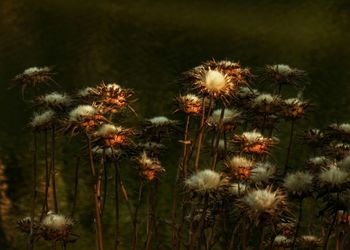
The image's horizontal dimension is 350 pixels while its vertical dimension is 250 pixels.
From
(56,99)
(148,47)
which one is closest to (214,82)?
(56,99)

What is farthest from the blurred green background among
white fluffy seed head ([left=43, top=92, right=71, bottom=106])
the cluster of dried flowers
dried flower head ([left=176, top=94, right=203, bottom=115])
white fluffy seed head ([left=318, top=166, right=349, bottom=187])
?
white fluffy seed head ([left=318, top=166, right=349, bottom=187])

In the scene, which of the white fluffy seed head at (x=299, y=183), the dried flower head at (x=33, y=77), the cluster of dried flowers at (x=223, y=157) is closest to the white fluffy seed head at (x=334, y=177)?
the cluster of dried flowers at (x=223, y=157)

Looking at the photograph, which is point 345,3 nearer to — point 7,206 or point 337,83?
point 337,83

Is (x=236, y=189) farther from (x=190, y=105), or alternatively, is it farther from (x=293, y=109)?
(x=293, y=109)

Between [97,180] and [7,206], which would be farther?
[7,206]

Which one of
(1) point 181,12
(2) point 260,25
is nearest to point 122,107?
(2) point 260,25

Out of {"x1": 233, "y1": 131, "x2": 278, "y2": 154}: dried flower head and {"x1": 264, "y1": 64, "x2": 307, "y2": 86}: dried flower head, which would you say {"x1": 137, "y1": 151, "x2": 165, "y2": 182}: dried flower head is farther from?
{"x1": 264, "y1": 64, "x2": 307, "y2": 86}: dried flower head
